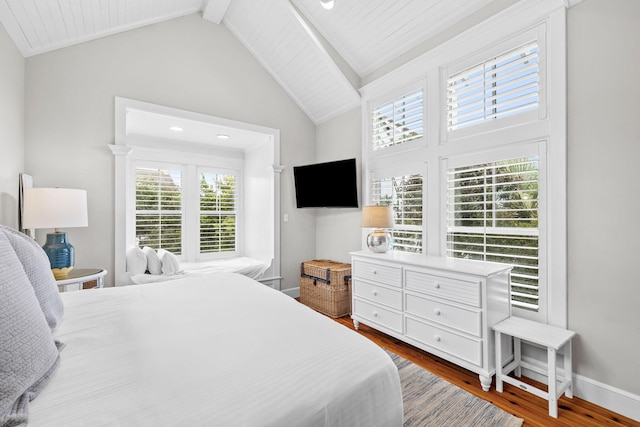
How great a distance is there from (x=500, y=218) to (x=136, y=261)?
346cm

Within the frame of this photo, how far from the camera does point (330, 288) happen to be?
11.5 ft

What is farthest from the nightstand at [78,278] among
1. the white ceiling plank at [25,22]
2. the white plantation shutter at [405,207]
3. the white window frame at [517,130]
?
the white window frame at [517,130]

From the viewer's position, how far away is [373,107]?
3.54m

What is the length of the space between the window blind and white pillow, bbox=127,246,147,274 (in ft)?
10.2

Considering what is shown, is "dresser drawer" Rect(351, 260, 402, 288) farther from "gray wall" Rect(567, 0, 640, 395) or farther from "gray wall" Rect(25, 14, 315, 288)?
"gray wall" Rect(25, 14, 315, 288)

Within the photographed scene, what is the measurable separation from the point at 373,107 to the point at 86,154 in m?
2.99

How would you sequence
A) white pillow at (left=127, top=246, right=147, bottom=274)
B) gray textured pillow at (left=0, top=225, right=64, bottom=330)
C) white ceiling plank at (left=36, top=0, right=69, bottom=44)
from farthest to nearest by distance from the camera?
white pillow at (left=127, top=246, right=147, bottom=274) → white ceiling plank at (left=36, top=0, right=69, bottom=44) → gray textured pillow at (left=0, top=225, right=64, bottom=330)

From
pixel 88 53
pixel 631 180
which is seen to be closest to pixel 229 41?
pixel 88 53

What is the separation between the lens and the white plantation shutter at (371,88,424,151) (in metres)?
3.03

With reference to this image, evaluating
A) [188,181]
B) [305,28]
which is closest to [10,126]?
[188,181]

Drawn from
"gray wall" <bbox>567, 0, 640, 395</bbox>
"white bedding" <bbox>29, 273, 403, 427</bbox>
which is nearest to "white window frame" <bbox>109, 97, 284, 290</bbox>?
"white bedding" <bbox>29, 273, 403, 427</bbox>

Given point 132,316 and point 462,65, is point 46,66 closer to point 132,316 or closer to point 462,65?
point 132,316

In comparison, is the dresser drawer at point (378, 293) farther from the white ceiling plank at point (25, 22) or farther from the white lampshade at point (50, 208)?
the white ceiling plank at point (25, 22)

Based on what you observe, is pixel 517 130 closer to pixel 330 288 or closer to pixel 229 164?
pixel 330 288
